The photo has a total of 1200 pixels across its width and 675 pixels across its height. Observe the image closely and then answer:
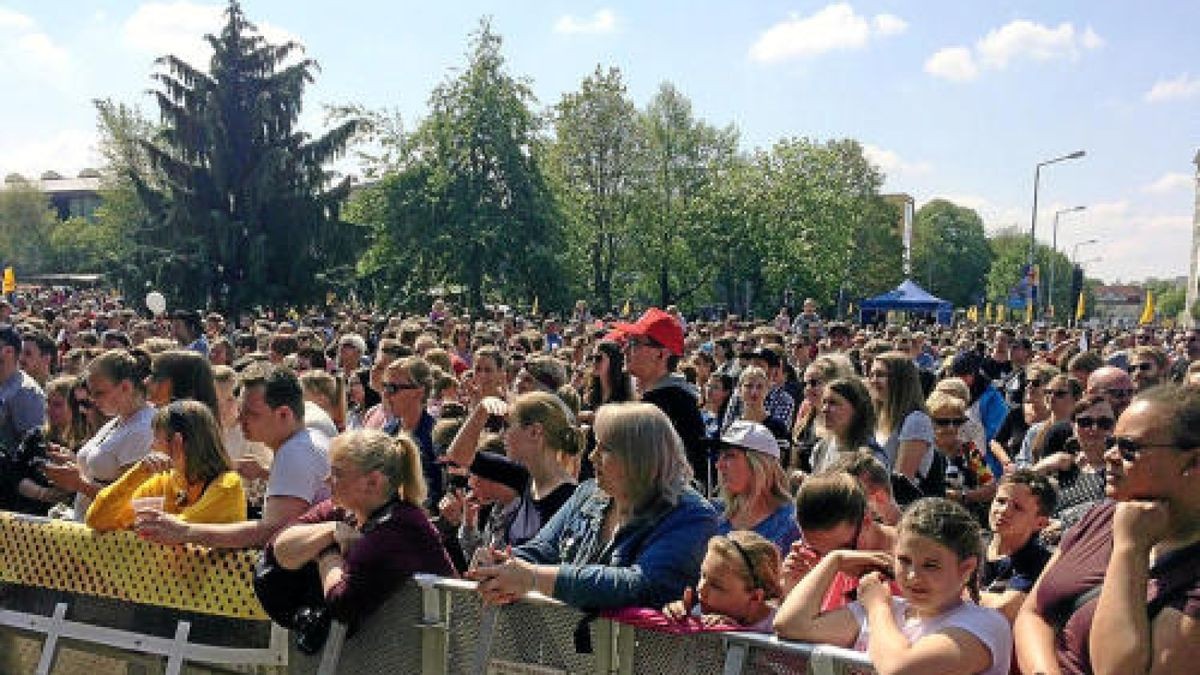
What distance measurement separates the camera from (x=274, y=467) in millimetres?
4910

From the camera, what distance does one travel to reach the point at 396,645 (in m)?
4.16

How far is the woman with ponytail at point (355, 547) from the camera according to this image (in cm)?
401

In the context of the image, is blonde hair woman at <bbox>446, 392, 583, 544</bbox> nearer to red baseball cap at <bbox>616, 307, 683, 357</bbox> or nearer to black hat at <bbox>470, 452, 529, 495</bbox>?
black hat at <bbox>470, 452, 529, 495</bbox>

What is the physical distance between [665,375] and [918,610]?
3457 mm

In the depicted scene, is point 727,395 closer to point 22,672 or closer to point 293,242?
point 22,672

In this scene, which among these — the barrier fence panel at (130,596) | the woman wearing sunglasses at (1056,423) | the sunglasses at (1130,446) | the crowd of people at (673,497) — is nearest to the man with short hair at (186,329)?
the crowd of people at (673,497)

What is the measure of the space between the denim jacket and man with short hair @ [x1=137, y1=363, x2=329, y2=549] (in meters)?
1.18

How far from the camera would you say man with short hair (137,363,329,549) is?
4.58 metres

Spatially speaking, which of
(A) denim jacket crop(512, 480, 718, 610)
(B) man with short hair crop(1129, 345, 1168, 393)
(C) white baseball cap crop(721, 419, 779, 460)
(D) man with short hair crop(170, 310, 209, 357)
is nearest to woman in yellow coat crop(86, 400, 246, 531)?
(A) denim jacket crop(512, 480, 718, 610)

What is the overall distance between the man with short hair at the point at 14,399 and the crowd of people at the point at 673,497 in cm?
2

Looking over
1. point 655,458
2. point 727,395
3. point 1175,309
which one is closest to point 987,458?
point 727,395

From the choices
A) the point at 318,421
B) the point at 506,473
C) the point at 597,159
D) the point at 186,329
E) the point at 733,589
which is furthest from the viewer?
the point at 597,159

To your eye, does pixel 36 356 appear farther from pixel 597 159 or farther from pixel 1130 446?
pixel 597 159

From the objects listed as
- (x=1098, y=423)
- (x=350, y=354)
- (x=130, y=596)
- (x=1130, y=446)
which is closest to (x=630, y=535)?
(x=1130, y=446)
